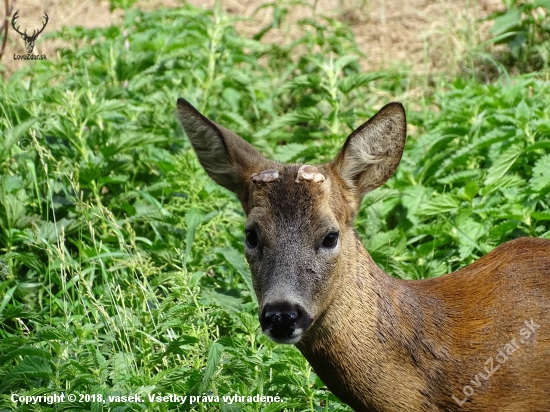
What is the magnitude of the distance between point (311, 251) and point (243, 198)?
1.98ft

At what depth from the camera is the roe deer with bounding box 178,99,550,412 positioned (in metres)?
3.83

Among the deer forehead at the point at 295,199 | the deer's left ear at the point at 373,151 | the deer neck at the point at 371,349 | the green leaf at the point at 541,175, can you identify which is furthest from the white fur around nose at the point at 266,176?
the green leaf at the point at 541,175

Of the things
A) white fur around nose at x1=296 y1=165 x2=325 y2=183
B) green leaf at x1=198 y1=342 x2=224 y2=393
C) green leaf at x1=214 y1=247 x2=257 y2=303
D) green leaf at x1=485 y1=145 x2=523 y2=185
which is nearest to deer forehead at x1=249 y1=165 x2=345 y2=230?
white fur around nose at x1=296 y1=165 x2=325 y2=183

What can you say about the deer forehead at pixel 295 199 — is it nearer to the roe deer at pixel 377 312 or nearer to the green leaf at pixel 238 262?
the roe deer at pixel 377 312

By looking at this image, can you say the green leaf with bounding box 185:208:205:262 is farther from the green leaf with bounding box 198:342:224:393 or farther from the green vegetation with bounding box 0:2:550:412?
the green leaf with bounding box 198:342:224:393

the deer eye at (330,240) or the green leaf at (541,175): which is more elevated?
the deer eye at (330,240)

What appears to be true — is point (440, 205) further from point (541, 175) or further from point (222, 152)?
point (222, 152)

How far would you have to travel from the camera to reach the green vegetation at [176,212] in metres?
4.45

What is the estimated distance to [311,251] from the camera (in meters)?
3.87

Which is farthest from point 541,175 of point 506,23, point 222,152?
point 506,23

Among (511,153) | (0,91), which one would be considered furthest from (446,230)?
(0,91)

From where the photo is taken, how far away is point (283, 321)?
3619 millimetres

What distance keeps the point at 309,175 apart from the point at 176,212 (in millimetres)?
2238

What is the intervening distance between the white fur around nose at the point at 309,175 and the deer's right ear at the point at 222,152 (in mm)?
261
